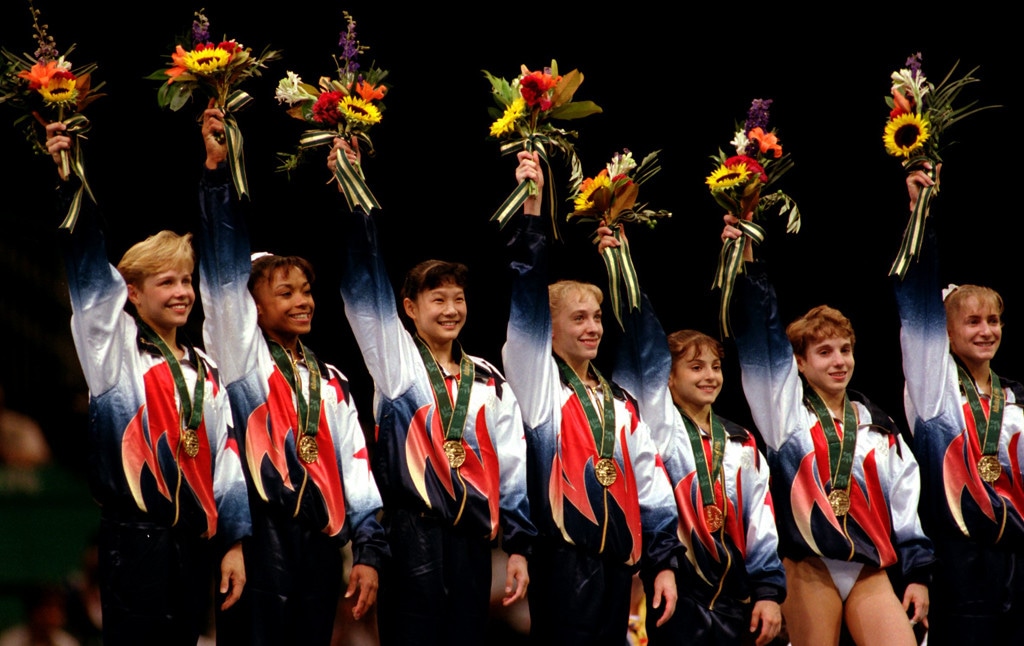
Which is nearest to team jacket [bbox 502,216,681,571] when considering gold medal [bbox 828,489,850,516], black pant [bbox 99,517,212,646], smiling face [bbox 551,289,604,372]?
smiling face [bbox 551,289,604,372]

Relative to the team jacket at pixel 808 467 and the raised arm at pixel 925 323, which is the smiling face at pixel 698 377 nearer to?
the team jacket at pixel 808 467

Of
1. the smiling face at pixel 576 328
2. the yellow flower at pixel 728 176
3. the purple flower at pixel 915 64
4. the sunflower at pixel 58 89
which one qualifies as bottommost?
the smiling face at pixel 576 328

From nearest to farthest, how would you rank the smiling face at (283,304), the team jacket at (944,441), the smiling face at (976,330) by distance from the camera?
the smiling face at (283,304), the team jacket at (944,441), the smiling face at (976,330)

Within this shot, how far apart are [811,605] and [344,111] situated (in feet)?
7.51

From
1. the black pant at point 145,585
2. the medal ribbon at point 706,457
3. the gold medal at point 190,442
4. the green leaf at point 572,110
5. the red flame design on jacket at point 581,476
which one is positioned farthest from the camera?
the medal ribbon at point 706,457

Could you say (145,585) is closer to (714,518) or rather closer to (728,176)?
(714,518)

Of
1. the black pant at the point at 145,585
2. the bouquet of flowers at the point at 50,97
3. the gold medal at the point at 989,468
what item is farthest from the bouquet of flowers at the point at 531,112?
the gold medal at the point at 989,468

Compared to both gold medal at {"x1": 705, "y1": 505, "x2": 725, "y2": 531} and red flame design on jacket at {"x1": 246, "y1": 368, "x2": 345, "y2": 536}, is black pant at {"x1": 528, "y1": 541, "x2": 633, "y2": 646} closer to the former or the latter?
gold medal at {"x1": 705, "y1": 505, "x2": 725, "y2": 531}

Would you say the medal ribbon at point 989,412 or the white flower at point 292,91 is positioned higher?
the white flower at point 292,91

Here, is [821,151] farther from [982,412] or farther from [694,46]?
[982,412]

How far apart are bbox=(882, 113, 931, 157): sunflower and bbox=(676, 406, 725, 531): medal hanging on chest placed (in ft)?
3.92

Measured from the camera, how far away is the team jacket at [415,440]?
4.40 m

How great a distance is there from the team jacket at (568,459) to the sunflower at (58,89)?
143 centimetres

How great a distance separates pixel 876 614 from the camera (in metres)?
4.80
